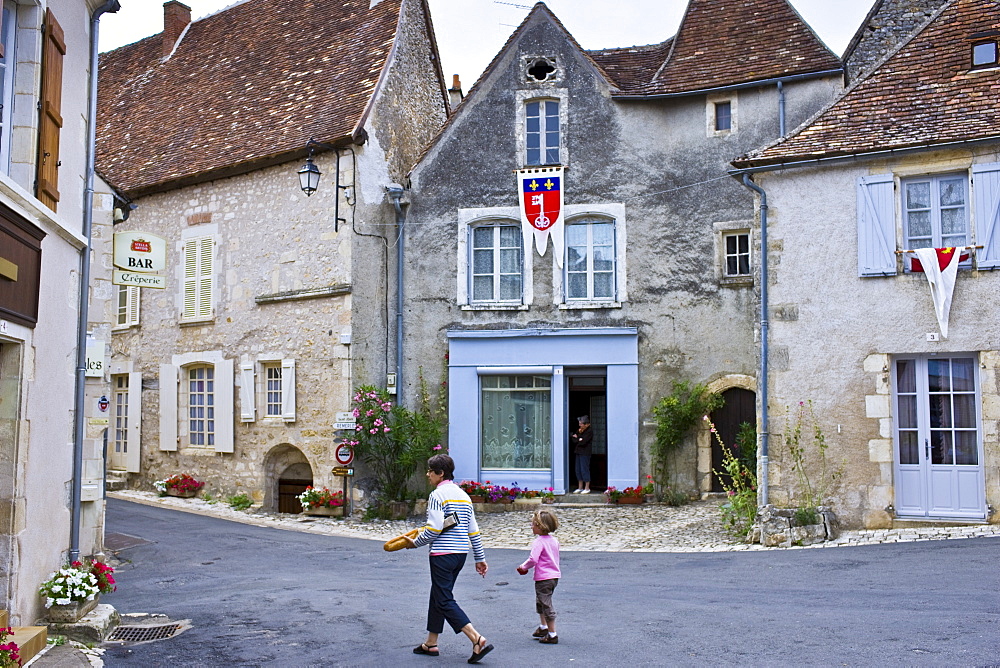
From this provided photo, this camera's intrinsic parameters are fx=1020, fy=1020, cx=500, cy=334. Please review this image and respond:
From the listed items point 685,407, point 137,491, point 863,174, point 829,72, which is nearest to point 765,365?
point 863,174

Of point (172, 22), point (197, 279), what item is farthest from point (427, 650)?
point (172, 22)

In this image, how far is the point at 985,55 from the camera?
12172mm

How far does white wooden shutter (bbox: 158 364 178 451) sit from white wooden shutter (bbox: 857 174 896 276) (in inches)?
473

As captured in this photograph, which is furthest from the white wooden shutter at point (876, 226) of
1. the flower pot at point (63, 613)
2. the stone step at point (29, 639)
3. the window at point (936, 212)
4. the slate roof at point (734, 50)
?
the stone step at point (29, 639)

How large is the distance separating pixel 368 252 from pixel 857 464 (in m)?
8.45

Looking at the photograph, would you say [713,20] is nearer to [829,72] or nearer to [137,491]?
[829,72]

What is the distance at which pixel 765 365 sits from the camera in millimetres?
12125

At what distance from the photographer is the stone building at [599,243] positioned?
52.0 feet

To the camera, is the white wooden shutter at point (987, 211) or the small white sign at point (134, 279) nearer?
the small white sign at point (134, 279)

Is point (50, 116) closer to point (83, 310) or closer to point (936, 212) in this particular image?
point (83, 310)

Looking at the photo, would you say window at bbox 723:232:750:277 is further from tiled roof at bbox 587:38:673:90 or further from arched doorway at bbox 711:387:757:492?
tiled roof at bbox 587:38:673:90

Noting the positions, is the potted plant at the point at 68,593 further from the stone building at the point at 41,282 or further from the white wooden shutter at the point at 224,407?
the white wooden shutter at the point at 224,407

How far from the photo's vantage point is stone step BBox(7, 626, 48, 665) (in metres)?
6.14

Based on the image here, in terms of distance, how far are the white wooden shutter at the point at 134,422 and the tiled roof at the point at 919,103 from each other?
39.7 ft
